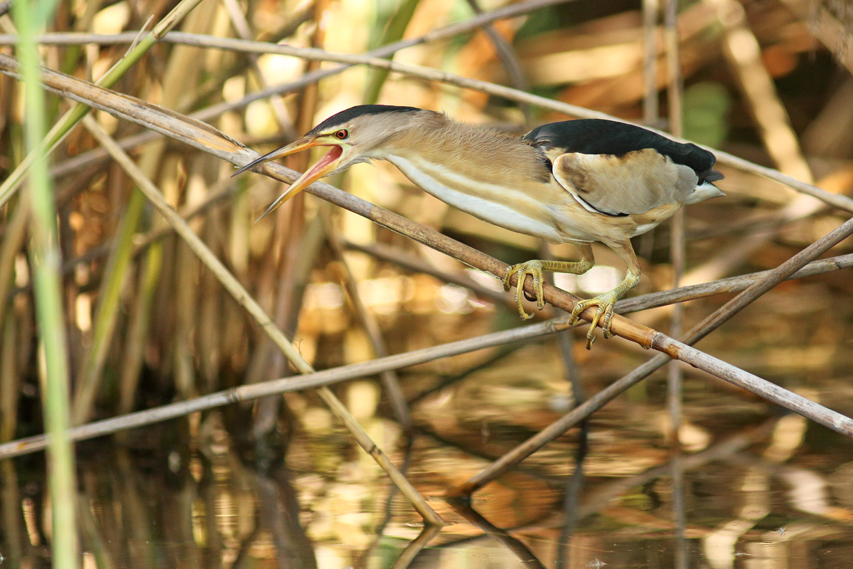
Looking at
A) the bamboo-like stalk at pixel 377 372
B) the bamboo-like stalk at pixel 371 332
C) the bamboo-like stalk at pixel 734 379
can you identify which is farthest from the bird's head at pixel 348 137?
the bamboo-like stalk at pixel 371 332

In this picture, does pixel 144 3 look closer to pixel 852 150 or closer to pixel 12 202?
pixel 12 202

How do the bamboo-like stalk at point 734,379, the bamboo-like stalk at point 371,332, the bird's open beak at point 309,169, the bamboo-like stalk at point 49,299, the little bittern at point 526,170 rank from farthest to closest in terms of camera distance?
the bamboo-like stalk at point 371,332 < the little bittern at point 526,170 < the bird's open beak at point 309,169 < the bamboo-like stalk at point 734,379 < the bamboo-like stalk at point 49,299

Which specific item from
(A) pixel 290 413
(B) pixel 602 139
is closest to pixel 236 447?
(A) pixel 290 413

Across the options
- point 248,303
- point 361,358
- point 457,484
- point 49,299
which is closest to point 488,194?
point 248,303

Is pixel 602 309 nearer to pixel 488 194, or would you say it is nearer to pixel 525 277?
pixel 525 277

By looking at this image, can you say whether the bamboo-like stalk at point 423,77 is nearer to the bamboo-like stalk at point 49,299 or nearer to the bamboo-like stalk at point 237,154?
the bamboo-like stalk at point 237,154

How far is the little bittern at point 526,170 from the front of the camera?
1.46 m

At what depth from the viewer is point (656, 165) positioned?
165 centimetres

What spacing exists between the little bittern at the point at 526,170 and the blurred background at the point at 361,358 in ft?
1.33

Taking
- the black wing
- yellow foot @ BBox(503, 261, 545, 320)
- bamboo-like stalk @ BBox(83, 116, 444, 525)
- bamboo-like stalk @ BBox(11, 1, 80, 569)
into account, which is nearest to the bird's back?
the black wing

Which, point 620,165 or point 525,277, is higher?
A: point 620,165

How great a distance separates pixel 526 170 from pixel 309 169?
0.39 meters

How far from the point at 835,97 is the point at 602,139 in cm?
283

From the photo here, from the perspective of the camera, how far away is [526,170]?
1.51 meters
